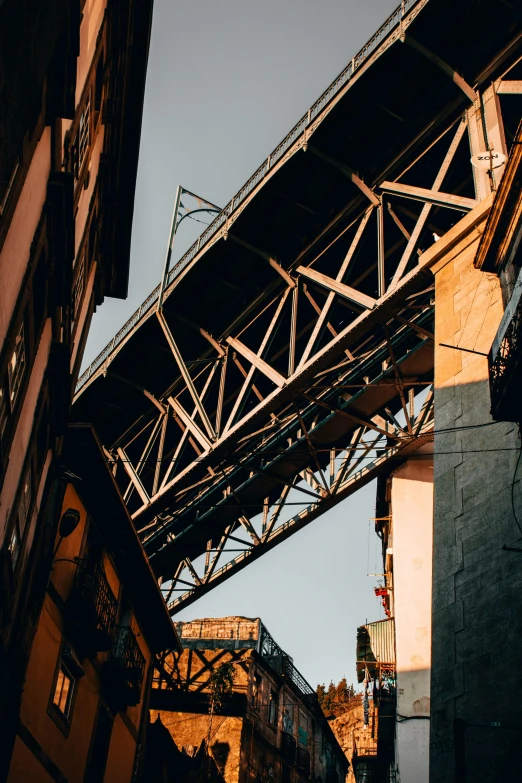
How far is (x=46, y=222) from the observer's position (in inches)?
397

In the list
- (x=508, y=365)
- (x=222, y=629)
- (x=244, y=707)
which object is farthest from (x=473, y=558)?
(x=222, y=629)

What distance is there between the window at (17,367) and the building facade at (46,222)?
0.03 meters

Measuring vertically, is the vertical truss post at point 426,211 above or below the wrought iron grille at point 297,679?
above

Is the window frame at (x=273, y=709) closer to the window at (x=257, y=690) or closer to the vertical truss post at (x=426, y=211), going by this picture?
the window at (x=257, y=690)

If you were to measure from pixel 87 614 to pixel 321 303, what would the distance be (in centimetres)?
1108

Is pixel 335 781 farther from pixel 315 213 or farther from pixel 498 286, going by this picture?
pixel 498 286

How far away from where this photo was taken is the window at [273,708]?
2886 centimetres

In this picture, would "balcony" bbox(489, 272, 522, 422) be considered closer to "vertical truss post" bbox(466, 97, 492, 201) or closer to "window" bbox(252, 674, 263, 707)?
"vertical truss post" bbox(466, 97, 492, 201)

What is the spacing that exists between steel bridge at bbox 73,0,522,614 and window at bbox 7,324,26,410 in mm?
7501

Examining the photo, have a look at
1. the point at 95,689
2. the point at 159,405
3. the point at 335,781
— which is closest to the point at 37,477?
the point at 95,689

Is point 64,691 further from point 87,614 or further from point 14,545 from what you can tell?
point 14,545

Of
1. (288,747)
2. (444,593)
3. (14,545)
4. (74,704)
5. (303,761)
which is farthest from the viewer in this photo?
(303,761)

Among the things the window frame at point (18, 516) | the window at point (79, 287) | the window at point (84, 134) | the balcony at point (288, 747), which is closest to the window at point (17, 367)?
the window frame at point (18, 516)

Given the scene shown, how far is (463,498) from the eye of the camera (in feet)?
33.8
